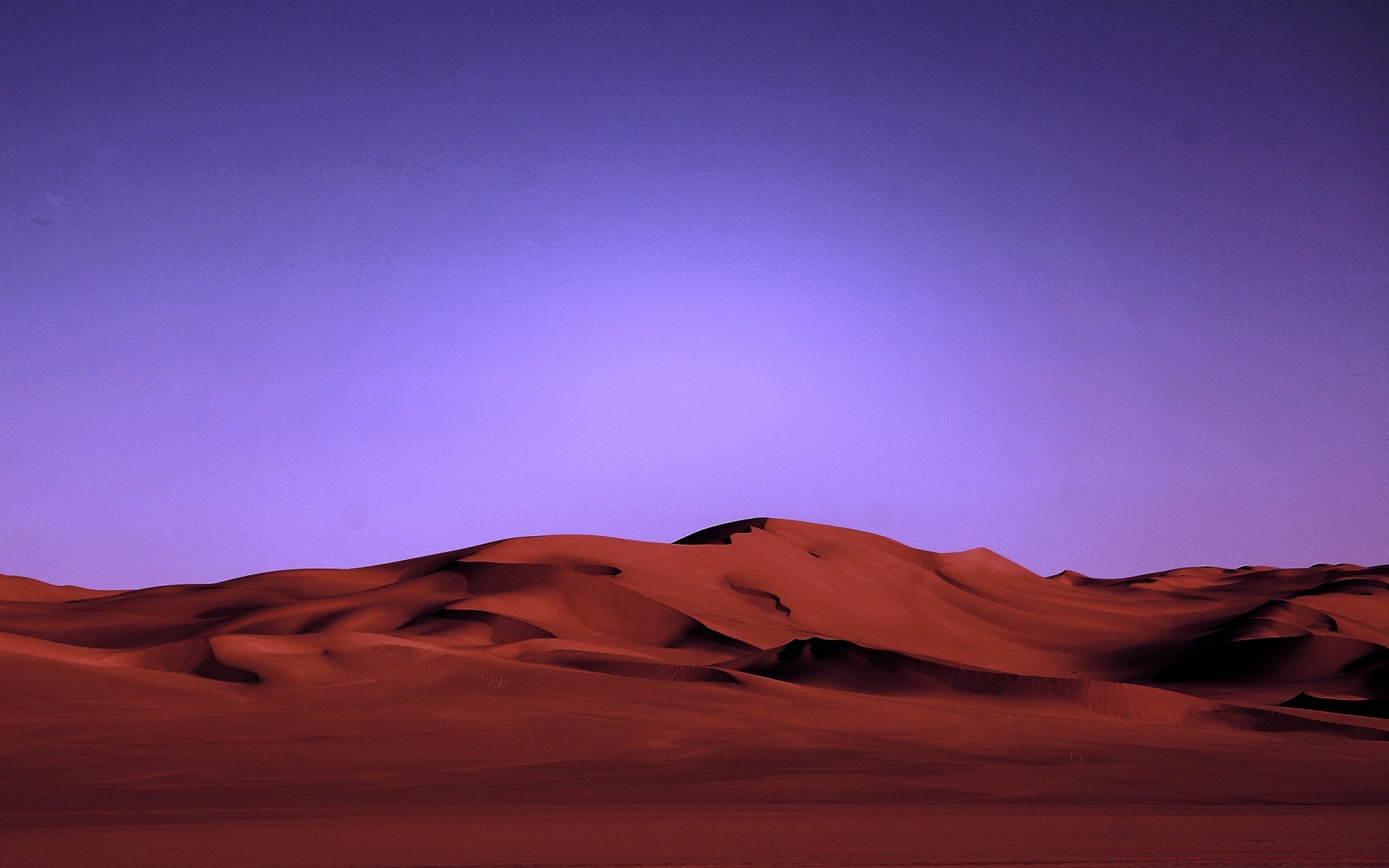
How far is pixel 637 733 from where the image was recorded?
23.0 meters

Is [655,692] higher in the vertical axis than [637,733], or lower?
higher

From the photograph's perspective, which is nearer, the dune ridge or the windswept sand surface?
the windswept sand surface

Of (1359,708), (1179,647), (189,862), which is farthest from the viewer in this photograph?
(1179,647)

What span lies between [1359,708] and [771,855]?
29510 millimetres

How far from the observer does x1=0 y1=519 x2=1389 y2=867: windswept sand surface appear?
13.0m

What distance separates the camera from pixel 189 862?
453 inches

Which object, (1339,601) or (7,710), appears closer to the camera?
(7,710)

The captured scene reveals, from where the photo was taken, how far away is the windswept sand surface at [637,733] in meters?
13.0

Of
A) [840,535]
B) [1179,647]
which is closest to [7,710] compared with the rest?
[1179,647]

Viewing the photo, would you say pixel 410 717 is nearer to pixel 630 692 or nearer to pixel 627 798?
pixel 630 692

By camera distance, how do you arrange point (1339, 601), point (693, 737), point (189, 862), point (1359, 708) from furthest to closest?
point (1339, 601) < point (1359, 708) < point (693, 737) < point (189, 862)

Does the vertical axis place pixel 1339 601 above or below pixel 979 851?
above

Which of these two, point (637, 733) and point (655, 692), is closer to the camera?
point (637, 733)

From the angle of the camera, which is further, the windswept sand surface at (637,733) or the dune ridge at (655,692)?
the dune ridge at (655,692)
